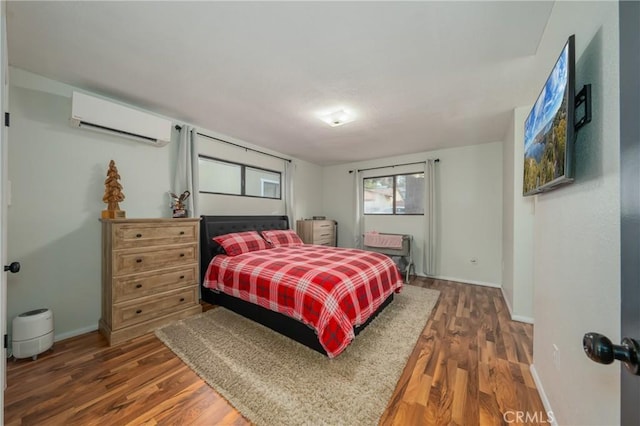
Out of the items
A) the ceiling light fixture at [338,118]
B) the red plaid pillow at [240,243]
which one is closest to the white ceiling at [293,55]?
the ceiling light fixture at [338,118]

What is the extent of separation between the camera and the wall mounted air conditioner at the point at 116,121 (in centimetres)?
214

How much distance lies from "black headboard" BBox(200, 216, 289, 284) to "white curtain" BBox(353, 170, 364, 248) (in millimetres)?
1729

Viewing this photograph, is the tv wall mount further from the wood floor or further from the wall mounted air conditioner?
the wall mounted air conditioner

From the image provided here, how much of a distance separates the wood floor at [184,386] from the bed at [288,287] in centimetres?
55

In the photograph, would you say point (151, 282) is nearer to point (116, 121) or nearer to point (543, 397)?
point (116, 121)

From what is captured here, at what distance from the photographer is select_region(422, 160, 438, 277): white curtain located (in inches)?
168

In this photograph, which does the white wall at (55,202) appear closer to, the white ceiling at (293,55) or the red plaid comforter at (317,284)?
the white ceiling at (293,55)

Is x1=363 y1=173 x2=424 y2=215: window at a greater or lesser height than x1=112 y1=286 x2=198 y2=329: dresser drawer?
greater

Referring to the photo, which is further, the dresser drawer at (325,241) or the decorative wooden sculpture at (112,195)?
the dresser drawer at (325,241)

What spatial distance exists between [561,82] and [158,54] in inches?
102

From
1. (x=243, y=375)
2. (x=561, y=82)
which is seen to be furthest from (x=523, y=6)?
(x=243, y=375)

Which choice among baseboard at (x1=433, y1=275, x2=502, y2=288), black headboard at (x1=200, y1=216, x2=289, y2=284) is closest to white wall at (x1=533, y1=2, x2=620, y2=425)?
baseboard at (x1=433, y1=275, x2=502, y2=288)

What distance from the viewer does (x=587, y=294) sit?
0.97m

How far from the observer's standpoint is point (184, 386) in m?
1.62
